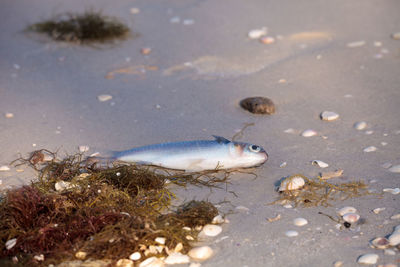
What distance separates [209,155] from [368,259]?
1.44 meters

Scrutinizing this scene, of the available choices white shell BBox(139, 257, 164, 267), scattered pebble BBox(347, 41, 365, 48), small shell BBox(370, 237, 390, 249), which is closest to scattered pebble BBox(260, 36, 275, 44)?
scattered pebble BBox(347, 41, 365, 48)

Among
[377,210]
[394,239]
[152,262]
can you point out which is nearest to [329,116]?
[377,210]

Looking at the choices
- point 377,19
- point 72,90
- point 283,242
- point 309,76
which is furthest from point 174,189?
point 377,19

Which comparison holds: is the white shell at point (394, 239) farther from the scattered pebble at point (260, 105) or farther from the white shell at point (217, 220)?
the scattered pebble at point (260, 105)

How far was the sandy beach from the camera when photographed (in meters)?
3.28

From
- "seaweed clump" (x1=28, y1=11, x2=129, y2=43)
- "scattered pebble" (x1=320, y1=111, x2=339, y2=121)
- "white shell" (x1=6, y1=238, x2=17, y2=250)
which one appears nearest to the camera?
"white shell" (x1=6, y1=238, x2=17, y2=250)

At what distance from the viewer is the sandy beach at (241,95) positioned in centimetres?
328

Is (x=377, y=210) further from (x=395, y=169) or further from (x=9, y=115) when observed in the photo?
(x=9, y=115)

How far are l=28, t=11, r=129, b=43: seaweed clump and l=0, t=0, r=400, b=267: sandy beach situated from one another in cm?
15

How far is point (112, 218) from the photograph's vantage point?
3.13 metres

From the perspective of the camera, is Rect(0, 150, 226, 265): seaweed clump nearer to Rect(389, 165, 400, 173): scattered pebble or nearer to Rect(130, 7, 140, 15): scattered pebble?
Rect(389, 165, 400, 173): scattered pebble

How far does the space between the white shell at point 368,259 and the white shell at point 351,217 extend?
39 centimetres

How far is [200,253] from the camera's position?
9.70ft

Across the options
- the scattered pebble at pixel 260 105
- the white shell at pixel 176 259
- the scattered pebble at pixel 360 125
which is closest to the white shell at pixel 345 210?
the white shell at pixel 176 259
